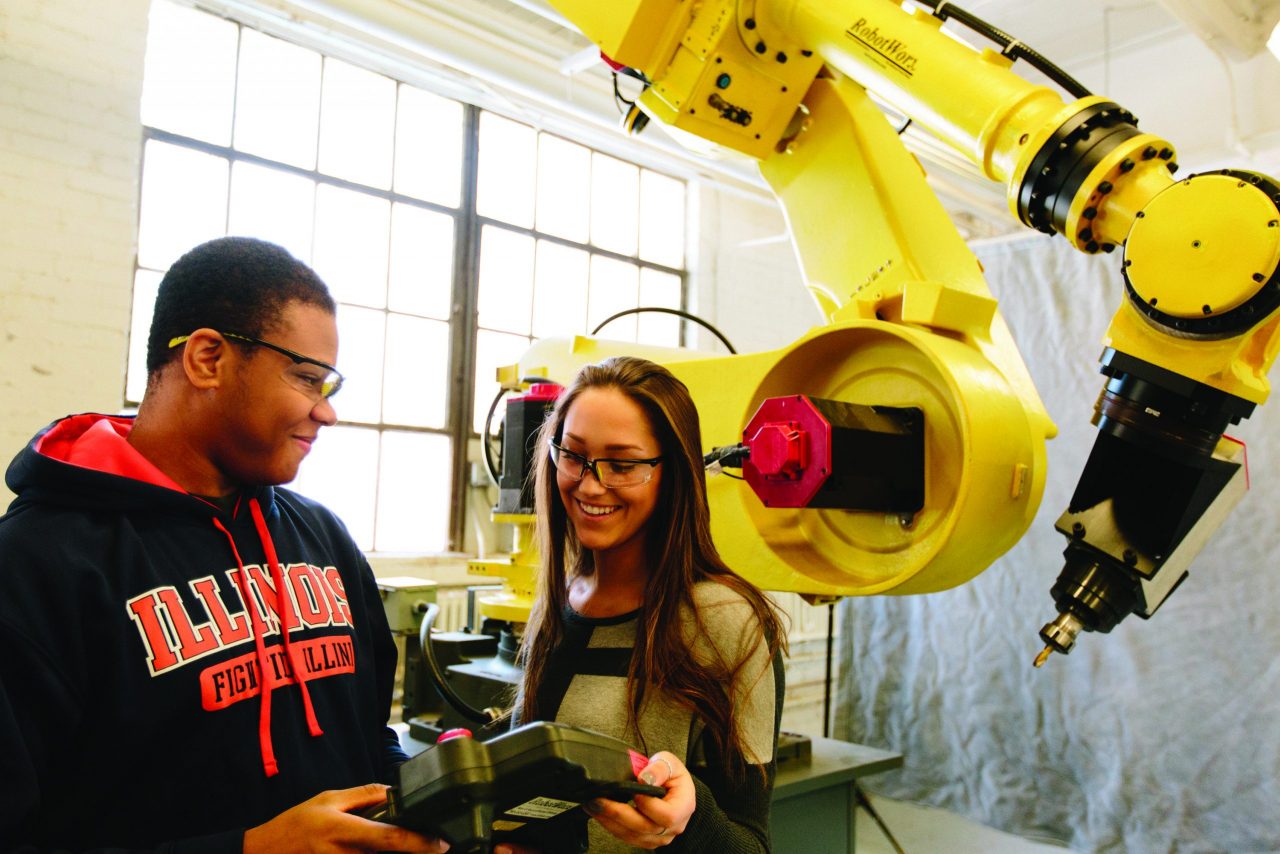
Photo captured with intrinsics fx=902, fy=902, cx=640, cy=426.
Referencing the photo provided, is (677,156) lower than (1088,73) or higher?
lower

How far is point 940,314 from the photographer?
126 cm

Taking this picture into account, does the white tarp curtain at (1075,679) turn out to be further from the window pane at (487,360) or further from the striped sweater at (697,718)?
the striped sweater at (697,718)

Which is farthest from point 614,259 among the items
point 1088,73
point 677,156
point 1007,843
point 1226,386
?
point 1226,386

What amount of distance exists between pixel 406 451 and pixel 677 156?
2.16m

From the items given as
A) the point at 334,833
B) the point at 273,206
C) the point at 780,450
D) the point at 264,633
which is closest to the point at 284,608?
the point at 264,633

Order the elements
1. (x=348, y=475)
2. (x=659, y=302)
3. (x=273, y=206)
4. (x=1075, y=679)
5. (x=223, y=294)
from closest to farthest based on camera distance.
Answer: (x=223, y=294) → (x=1075, y=679) → (x=273, y=206) → (x=348, y=475) → (x=659, y=302)

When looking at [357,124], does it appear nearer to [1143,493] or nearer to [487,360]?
[487,360]

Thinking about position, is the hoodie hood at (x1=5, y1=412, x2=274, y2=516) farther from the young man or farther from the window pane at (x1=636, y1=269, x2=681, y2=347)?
the window pane at (x1=636, y1=269, x2=681, y2=347)

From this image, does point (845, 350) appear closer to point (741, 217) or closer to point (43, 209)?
point (43, 209)

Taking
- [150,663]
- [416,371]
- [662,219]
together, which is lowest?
[150,663]

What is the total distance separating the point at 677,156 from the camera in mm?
4941

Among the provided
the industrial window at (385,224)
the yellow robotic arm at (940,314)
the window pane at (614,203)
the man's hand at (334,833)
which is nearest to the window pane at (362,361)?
the industrial window at (385,224)

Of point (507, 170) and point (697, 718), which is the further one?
point (507, 170)

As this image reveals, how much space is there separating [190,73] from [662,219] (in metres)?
2.67
